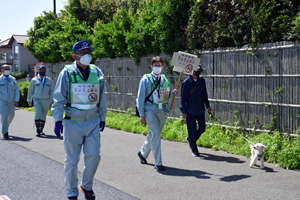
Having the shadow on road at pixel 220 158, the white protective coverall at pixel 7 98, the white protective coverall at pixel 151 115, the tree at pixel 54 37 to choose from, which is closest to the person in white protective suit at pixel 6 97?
the white protective coverall at pixel 7 98

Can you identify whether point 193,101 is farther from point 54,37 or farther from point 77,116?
point 54,37

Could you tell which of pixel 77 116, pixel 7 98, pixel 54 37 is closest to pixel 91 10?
pixel 54 37

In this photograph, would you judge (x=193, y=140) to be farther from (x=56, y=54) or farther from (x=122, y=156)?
(x=56, y=54)

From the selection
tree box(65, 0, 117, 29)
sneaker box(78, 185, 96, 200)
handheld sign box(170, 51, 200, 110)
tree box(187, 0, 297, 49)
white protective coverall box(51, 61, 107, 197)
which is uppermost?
tree box(65, 0, 117, 29)

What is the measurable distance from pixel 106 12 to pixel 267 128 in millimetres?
14883

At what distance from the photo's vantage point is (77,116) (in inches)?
191

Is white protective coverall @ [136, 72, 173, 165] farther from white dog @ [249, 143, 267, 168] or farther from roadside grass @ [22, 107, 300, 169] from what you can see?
roadside grass @ [22, 107, 300, 169]

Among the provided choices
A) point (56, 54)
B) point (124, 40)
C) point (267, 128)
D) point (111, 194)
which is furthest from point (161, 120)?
point (56, 54)

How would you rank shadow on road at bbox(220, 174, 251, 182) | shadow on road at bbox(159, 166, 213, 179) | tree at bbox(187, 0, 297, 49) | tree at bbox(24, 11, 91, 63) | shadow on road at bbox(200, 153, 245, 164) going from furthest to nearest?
1. tree at bbox(24, 11, 91, 63)
2. tree at bbox(187, 0, 297, 49)
3. shadow on road at bbox(200, 153, 245, 164)
4. shadow on road at bbox(159, 166, 213, 179)
5. shadow on road at bbox(220, 174, 251, 182)

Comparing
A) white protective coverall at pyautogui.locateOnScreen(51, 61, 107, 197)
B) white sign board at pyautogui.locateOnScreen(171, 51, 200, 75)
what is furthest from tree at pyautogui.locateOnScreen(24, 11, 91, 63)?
white protective coverall at pyautogui.locateOnScreen(51, 61, 107, 197)

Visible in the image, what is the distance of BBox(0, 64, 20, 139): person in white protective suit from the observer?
1053cm

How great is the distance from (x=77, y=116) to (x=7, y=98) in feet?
21.5

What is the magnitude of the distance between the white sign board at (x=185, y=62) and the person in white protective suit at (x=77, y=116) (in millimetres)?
2927

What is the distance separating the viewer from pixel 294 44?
291 inches
